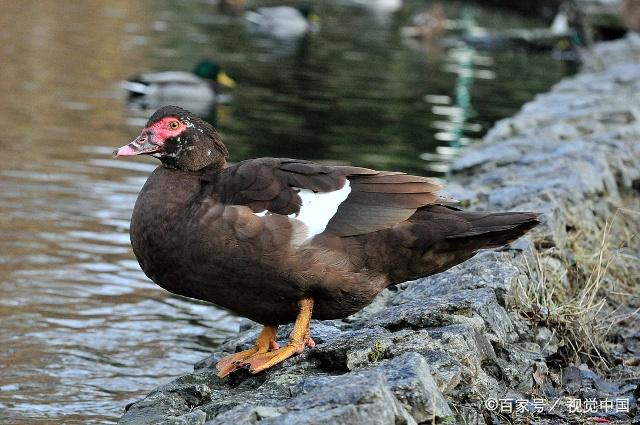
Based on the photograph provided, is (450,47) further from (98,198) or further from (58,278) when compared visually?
(58,278)

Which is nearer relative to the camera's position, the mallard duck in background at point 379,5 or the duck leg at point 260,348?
the duck leg at point 260,348

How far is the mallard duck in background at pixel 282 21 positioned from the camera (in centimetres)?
2609

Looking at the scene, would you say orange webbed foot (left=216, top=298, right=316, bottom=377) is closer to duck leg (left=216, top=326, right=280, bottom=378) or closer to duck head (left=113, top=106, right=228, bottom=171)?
duck leg (left=216, top=326, right=280, bottom=378)

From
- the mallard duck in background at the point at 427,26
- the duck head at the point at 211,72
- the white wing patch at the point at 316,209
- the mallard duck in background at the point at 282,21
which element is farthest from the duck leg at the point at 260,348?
the mallard duck in background at the point at 427,26

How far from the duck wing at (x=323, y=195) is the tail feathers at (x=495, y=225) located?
20 centimetres

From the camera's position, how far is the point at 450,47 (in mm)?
26625

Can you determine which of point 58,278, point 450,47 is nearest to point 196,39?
point 450,47

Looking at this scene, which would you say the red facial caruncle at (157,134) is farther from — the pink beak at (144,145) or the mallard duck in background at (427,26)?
the mallard duck in background at (427,26)

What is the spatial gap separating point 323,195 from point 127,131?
9.77 metres

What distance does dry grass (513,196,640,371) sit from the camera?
18.1ft

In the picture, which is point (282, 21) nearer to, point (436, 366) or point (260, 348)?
point (260, 348)

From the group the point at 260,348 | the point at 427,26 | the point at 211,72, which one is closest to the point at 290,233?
the point at 260,348

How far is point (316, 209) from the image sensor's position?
483 centimetres

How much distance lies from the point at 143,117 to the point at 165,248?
10.8m
